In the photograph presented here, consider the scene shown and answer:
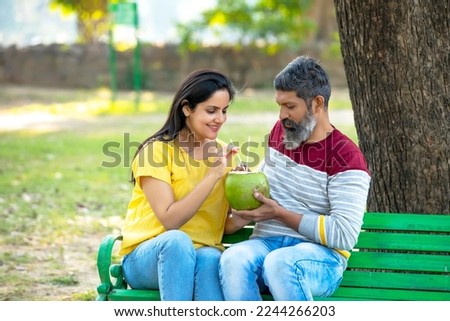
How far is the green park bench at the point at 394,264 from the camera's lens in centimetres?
414

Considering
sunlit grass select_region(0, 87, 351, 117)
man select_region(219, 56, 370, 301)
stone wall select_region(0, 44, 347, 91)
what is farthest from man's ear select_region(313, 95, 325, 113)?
stone wall select_region(0, 44, 347, 91)

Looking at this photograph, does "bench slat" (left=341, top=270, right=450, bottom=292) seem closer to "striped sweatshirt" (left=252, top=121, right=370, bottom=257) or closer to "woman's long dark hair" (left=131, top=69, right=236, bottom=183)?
"striped sweatshirt" (left=252, top=121, right=370, bottom=257)

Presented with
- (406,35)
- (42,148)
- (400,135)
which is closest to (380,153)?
(400,135)

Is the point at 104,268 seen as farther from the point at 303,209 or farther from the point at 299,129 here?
the point at 299,129

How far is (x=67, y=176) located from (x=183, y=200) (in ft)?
21.7

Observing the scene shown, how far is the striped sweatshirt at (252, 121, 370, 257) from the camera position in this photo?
13.1ft

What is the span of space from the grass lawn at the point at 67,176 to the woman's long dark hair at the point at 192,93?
74.7 inches

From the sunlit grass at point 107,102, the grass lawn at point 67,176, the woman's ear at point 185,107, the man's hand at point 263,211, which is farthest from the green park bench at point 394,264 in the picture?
the sunlit grass at point 107,102

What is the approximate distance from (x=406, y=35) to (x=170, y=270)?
1798 mm

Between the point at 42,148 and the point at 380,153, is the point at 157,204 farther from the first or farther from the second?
the point at 42,148

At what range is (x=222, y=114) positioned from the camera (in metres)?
4.32

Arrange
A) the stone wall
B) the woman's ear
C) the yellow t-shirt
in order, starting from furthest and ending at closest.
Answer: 1. the stone wall
2. the woman's ear
3. the yellow t-shirt

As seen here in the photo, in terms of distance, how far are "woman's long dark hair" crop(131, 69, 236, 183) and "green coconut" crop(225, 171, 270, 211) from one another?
1.39 feet

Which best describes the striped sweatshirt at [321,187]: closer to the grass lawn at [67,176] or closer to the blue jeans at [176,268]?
the blue jeans at [176,268]
